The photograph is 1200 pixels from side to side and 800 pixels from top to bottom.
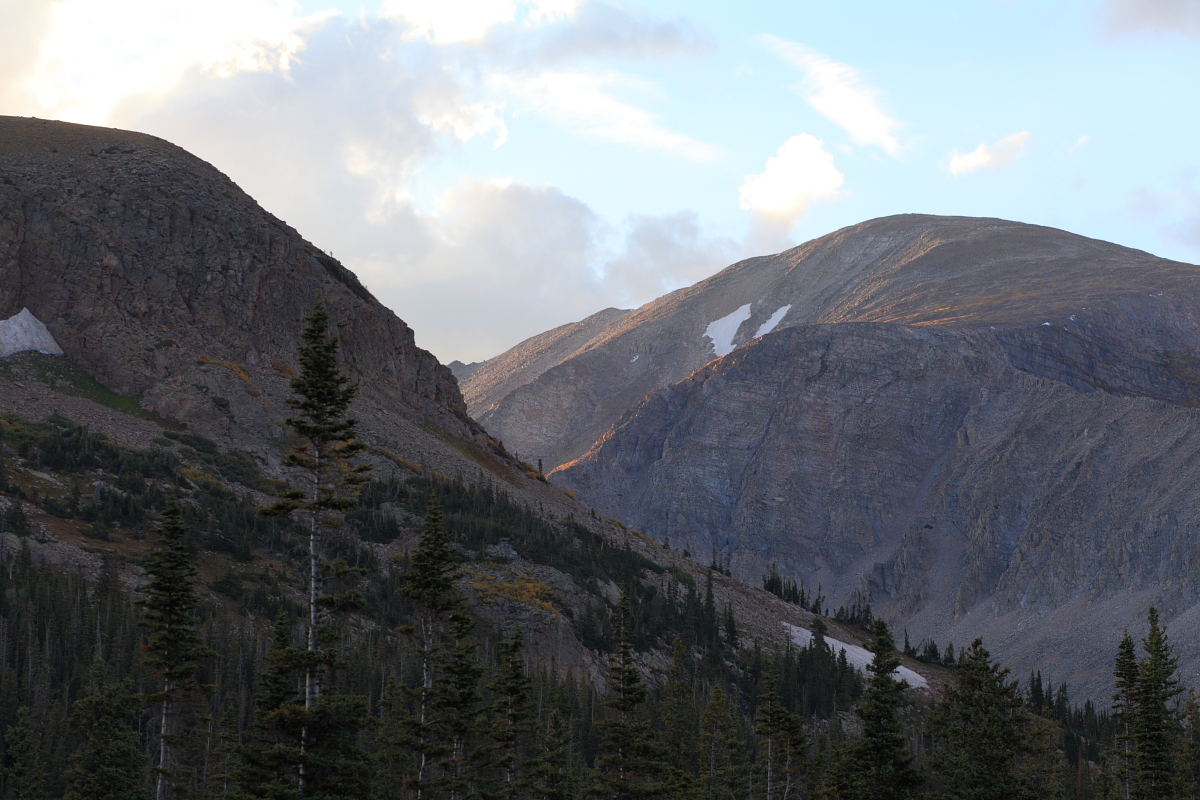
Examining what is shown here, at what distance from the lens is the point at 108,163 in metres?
130

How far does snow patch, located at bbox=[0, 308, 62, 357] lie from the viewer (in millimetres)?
112812

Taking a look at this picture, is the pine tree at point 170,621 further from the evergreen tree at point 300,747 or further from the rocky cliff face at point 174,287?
the rocky cliff face at point 174,287

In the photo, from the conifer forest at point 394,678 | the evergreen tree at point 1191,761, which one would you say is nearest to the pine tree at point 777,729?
the conifer forest at point 394,678

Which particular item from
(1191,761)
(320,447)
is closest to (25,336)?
(320,447)

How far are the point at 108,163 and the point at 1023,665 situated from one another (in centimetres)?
13793

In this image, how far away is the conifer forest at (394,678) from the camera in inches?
1129

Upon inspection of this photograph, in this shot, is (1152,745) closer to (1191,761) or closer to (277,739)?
(1191,761)

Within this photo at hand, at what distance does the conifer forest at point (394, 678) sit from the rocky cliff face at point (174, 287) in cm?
1022

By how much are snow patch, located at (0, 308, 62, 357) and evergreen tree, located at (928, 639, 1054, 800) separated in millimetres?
94293

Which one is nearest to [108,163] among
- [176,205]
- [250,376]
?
[176,205]

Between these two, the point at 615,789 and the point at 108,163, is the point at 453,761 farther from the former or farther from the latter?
the point at 108,163

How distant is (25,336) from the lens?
114250mm

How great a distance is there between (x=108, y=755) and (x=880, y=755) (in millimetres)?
24142

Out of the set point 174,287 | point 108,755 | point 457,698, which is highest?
point 174,287
